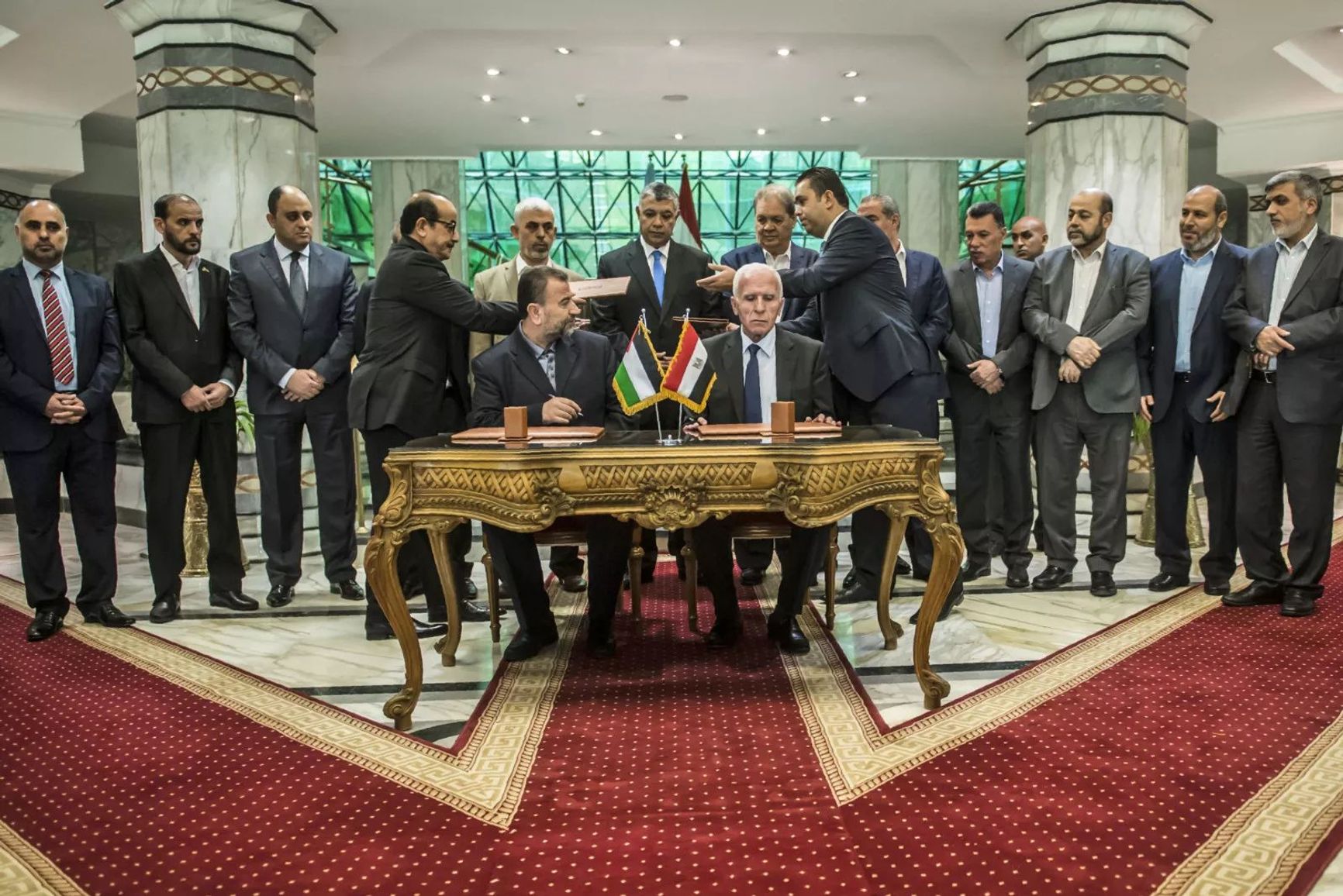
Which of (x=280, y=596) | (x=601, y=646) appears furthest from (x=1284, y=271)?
(x=280, y=596)

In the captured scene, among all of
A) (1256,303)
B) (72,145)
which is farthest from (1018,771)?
(72,145)

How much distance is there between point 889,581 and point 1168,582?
1933mm

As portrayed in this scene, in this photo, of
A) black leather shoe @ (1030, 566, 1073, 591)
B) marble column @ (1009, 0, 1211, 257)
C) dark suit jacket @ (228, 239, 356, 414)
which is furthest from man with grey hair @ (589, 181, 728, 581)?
marble column @ (1009, 0, 1211, 257)

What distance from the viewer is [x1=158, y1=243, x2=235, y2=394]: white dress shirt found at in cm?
496

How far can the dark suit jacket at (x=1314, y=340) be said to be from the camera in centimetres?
446

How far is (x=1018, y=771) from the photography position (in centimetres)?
290

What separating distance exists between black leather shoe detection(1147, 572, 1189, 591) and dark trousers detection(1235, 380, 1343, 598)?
391mm

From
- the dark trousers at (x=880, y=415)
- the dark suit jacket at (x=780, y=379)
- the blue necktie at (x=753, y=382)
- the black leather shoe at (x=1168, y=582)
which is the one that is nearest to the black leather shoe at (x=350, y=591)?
the dark suit jacket at (x=780, y=379)

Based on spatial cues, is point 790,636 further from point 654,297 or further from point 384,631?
point 654,297

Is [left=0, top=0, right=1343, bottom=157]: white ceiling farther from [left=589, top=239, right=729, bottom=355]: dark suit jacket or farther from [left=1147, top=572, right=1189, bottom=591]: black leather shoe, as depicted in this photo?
[left=1147, top=572, right=1189, bottom=591]: black leather shoe

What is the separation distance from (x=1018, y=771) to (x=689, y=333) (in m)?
1.73

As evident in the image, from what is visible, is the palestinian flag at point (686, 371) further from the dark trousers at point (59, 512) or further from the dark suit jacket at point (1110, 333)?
the dark trousers at point (59, 512)

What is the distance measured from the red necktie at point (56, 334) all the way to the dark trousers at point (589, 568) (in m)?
2.05

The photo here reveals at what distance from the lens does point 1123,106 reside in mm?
7914
